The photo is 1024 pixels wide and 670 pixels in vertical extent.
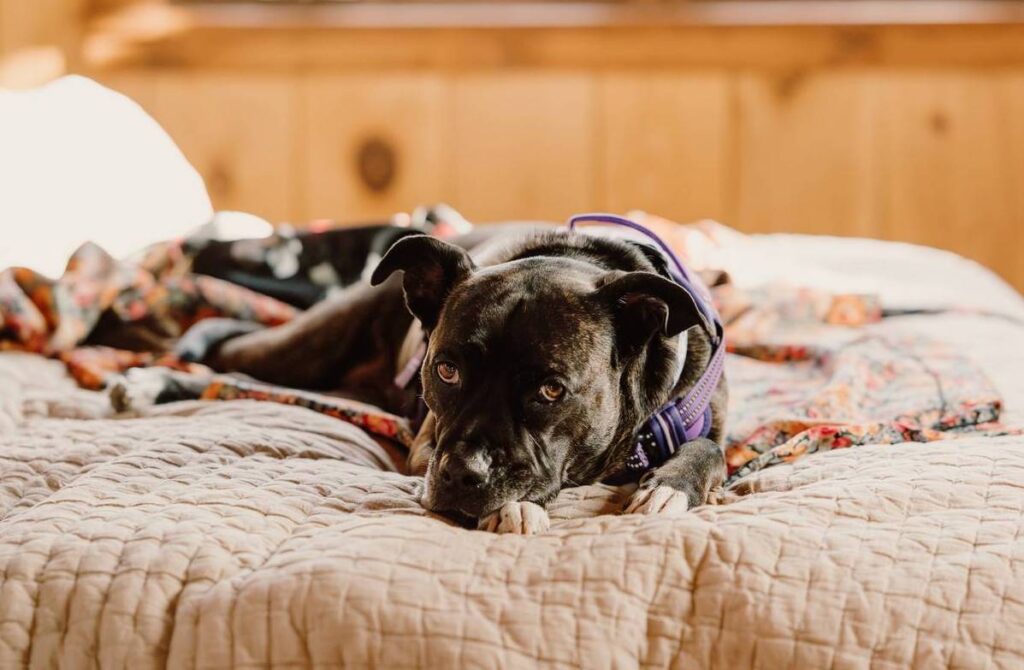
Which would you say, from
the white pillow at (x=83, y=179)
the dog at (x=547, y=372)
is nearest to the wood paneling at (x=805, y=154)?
the white pillow at (x=83, y=179)

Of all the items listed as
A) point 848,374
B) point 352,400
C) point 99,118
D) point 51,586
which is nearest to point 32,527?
point 51,586

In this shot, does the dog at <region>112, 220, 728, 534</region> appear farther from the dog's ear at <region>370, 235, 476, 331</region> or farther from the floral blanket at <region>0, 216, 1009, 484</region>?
the floral blanket at <region>0, 216, 1009, 484</region>

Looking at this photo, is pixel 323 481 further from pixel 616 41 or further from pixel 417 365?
pixel 616 41

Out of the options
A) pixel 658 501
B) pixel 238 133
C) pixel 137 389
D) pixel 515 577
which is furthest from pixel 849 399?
pixel 238 133

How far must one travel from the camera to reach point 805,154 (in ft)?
13.8

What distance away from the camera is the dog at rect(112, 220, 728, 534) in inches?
61.7

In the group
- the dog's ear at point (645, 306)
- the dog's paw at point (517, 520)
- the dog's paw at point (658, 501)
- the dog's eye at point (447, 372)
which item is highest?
the dog's ear at point (645, 306)

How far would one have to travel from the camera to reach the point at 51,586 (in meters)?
1.32

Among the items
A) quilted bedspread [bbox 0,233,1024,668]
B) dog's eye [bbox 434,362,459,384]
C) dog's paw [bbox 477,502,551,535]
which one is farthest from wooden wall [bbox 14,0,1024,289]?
dog's paw [bbox 477,502,551,535]

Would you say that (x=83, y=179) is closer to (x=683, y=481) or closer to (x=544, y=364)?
(x=544, y=364)

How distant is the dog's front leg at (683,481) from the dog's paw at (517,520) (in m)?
0.16

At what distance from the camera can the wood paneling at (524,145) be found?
4184mm

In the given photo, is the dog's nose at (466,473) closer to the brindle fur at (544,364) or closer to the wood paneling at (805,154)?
the brindle fur at (544,364)

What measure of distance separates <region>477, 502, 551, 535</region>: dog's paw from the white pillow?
183cm
